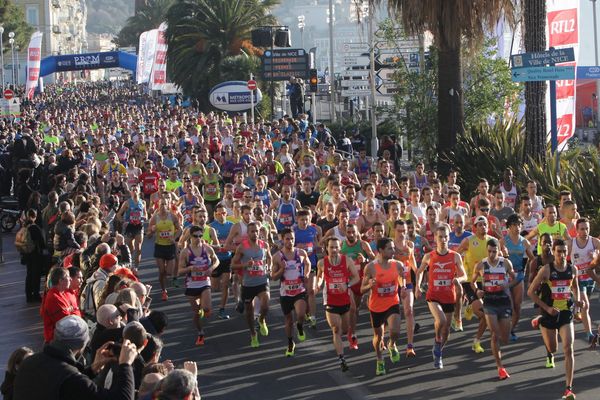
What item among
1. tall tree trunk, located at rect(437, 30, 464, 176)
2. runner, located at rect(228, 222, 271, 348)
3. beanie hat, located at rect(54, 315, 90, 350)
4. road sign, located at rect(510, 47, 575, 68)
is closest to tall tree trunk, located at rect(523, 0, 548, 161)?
road sign, located at rect(510, 47, 575, 68)

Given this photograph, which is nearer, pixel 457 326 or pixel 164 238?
pixel 457 326

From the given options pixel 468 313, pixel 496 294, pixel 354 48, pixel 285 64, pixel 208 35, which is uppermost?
pixel 208 35

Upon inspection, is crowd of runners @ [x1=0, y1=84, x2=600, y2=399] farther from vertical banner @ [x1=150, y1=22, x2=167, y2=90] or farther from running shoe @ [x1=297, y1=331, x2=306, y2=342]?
vertical banner @ [x1=150, y1=22, x2=167, y2=90]

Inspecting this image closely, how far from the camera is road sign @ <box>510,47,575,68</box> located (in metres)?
18.3

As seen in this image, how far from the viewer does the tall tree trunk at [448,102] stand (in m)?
23.2

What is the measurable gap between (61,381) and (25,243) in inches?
429

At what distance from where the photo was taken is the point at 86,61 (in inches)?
2857

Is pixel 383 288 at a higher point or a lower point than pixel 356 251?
lower

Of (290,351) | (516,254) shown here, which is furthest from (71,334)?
(516,254)

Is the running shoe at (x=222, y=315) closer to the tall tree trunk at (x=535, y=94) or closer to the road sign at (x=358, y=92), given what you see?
the tall tree trunk at (x=535, y=94)

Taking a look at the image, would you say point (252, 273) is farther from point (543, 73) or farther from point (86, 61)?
point (86, 61)

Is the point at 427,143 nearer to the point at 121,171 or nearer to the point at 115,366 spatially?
the point at 121,171

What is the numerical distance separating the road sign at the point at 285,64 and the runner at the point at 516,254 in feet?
101

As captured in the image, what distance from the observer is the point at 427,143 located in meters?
26.5
